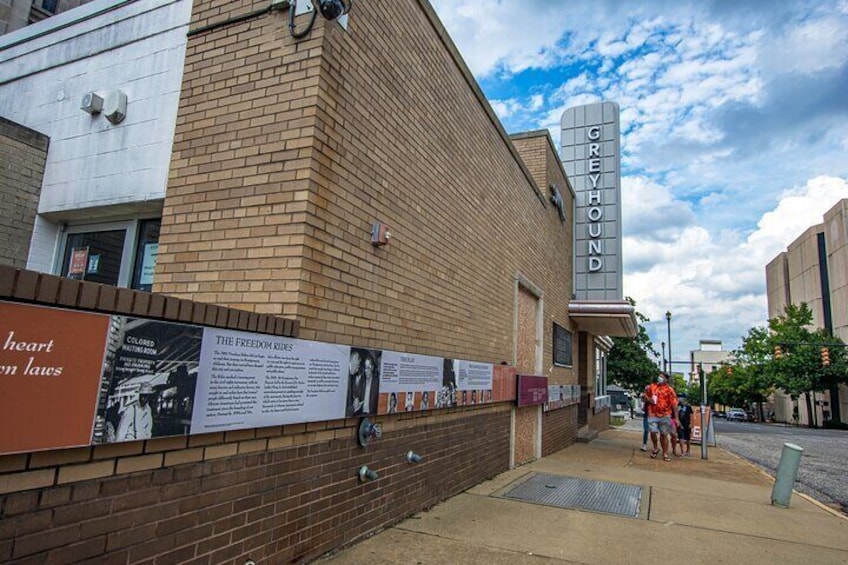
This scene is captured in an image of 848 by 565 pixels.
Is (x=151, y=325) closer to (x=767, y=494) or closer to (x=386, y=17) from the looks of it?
(x=386, y=17)

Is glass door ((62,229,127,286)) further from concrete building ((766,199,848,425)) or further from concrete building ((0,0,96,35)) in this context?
concrete building ((766,199,848,425))

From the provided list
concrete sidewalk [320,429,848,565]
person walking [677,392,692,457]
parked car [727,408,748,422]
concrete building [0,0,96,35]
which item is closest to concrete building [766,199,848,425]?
parked car [727,408,748,422]

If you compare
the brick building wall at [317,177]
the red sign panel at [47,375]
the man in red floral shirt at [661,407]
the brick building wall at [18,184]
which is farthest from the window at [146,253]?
the man in red floral shirt at [661,407]

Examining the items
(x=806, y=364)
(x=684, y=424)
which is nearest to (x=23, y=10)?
(x=684, y=424)

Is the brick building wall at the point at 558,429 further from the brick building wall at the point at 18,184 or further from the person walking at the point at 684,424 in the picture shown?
the brick building wall at the point at 18,184

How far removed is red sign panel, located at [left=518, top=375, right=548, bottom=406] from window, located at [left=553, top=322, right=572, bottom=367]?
1903 millimetres

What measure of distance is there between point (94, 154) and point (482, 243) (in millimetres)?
4852

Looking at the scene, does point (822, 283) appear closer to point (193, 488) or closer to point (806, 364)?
point (806, 364)

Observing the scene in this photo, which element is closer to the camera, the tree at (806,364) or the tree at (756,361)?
the tree at (806,364)

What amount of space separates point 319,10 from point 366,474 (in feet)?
12.4

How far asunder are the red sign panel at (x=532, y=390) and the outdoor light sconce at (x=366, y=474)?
4.93 metres

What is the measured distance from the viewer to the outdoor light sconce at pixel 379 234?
185 inches

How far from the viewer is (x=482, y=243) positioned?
25.0 ft

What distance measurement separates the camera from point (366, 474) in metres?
4.50
